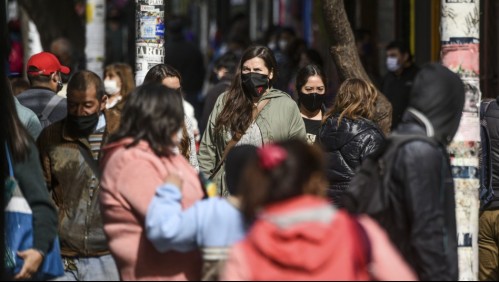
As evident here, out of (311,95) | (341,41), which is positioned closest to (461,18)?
(311,95)

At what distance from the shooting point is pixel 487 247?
834cm

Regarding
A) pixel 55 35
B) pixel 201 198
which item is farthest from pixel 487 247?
pixel 55 35

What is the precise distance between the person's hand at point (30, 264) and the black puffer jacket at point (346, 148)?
2847 millimetres

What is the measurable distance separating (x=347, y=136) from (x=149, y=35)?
1671mm

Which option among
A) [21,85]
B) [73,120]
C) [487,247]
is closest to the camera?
[73,120]

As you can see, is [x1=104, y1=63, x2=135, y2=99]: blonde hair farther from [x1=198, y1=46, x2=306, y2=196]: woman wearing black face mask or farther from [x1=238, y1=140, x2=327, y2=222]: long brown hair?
[x1=238, y1=140, x2=327, y2=222]: long brown hair

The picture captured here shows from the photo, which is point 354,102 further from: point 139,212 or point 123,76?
point 123,76

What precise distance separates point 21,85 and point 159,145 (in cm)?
581

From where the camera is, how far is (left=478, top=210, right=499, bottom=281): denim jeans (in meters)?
8.28

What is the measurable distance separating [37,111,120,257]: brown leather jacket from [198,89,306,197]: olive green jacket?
1.72 metres

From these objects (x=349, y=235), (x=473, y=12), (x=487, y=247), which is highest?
(x=473, y=12)

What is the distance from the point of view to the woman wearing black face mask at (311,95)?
9.32 m

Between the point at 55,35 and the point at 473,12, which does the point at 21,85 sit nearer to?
the point at 473,12

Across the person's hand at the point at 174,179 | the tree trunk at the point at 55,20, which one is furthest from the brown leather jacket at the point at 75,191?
the tree trunk at the point at 55,20
